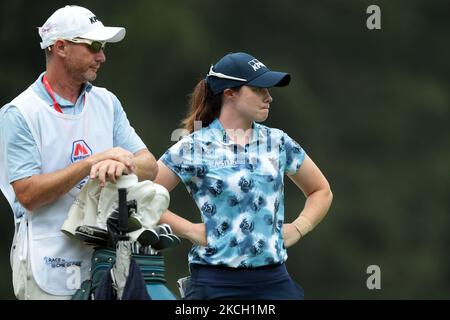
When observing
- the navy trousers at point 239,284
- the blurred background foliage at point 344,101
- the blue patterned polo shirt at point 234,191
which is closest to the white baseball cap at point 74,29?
the blue patterned polo shirt at point 234,191

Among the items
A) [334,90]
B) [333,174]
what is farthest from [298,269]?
[334,90]

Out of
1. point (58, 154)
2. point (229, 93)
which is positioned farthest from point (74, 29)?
point (229, 93)

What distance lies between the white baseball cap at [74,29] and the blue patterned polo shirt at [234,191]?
57 cm

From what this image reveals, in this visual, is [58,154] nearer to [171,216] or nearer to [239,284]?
[171,216]

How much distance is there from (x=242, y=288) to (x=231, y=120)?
0.67 meters

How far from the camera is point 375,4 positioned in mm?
14586

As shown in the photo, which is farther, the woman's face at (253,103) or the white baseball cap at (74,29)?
the woman's face at (253,103)

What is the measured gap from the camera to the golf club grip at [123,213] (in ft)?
15.3

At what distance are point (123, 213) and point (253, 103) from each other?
98 cm

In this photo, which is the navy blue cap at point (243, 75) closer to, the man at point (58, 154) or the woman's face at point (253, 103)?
the woman's face at point (253, 103)

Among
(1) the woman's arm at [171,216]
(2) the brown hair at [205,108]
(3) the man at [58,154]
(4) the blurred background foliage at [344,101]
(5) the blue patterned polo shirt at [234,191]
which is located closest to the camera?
(3) the man at [58,154]

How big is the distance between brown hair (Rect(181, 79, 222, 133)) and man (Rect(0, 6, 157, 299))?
46cm

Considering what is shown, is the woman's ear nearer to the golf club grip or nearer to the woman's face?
the woman's face

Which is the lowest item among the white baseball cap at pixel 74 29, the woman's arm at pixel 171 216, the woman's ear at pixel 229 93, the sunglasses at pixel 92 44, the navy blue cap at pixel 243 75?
the woman's arm at pixel 171 216
